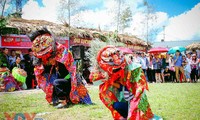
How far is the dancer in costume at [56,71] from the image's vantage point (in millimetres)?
5211

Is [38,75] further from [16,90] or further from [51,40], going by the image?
[16,90]

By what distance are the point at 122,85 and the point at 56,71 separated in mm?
2521

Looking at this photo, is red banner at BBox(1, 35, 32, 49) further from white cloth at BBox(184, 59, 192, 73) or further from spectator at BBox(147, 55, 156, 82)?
white cloth at BBox(184, 59, 192, 73)

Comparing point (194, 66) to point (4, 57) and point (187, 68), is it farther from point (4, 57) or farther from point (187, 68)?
point (4, 57)

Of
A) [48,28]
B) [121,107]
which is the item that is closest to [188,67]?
[48,28]

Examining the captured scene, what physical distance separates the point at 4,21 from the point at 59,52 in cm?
567

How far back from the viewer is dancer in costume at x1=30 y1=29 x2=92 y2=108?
205 inches

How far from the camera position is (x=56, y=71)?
18.7ft

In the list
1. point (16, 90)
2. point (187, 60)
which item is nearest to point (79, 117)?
point (16, 90)

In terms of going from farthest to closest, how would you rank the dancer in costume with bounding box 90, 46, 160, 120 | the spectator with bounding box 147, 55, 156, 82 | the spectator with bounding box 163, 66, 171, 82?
the spectator with bounding box 163, 66, 171, 82 → the spectator with bounding box 147, 55, 156, 82 → the dancer in costume with bounding box 90, 46, 160, 120

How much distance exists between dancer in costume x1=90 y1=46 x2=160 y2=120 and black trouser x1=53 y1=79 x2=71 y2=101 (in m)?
2.05

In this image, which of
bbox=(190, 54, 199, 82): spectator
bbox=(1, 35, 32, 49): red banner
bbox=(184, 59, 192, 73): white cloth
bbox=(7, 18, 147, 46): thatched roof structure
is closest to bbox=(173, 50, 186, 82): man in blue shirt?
bbox=(184, 59, 192, 73): white cloth

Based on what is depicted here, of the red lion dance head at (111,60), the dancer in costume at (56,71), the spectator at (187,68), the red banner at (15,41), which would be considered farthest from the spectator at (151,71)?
the red lion dance head at (111,60)

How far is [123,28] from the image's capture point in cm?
1756
